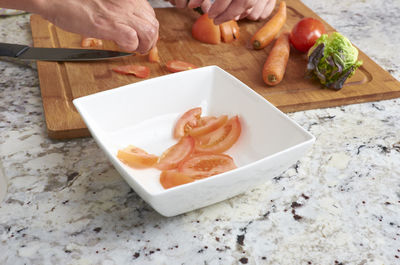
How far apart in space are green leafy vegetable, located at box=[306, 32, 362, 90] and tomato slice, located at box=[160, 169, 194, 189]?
0.66 meters

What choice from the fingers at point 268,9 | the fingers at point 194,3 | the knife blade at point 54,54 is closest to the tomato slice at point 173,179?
the knife blade at point 54,54

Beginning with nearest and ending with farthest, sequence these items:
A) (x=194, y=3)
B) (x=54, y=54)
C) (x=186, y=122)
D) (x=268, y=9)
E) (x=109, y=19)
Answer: (x=186, y=122) < (x=109, y=19) < (x=54, y=54) < (x=194, y=3) < (x=268, y=9)

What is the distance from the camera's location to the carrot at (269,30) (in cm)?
167

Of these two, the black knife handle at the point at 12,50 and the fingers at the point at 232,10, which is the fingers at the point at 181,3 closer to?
the fingers at the point at 232,10

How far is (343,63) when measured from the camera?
142 cm

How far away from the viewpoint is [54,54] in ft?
4.97

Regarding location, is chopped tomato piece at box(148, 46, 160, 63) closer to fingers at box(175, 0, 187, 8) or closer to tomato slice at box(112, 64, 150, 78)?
tomato slice at box(112, 64, 150, 78)

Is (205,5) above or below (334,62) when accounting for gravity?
below

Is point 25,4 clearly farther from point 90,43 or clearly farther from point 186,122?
point 186,122

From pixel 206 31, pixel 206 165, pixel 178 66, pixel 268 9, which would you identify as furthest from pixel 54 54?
pixel 268 9

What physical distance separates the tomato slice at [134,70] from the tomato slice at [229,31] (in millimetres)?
342

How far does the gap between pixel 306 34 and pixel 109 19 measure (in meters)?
0.67

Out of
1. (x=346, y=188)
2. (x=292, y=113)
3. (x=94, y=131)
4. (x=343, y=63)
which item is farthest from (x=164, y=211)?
(x=343, y=63)

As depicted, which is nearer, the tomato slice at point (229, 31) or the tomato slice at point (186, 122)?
A: the tomato slice at point (186, 122)
